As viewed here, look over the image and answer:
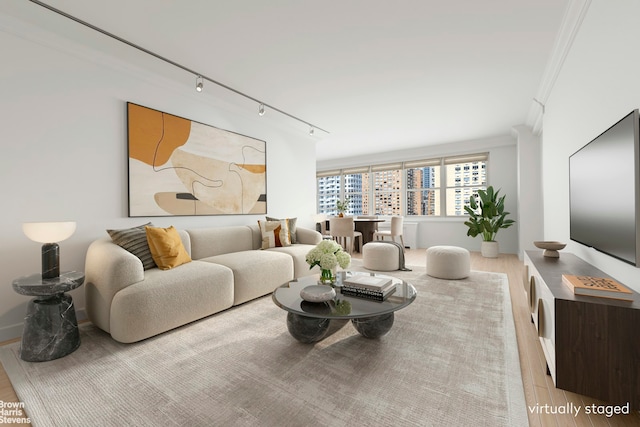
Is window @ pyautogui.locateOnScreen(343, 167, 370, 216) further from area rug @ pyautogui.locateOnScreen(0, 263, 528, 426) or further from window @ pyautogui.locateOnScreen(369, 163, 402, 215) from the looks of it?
area rug @ pyautogui.locateOnScreen(0, 263, 528, 426)

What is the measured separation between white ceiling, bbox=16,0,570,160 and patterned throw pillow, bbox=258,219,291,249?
5.83 feet

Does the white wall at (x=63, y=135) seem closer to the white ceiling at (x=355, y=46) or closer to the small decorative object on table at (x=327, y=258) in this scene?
the white ceiling at (x=355, y=46)

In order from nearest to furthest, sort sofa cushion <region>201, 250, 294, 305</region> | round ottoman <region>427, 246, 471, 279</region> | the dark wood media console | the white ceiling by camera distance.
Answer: the dark wood media console, the white ceiling, sofa cushion <region>201, 250, 294, 305</region>, round ottoman <region>427, 246, 471, 279</region>

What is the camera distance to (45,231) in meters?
2.07

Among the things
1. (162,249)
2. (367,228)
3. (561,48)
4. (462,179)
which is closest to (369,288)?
(162,249)

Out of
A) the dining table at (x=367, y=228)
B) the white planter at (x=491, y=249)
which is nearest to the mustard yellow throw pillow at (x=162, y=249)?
the dining table at (x=367, y=228)

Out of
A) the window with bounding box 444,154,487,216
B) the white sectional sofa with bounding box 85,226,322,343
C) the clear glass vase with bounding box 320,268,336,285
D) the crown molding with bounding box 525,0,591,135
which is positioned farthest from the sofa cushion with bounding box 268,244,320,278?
the window with bounding box 444,154,487,216

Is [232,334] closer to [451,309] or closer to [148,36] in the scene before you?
[451,309]

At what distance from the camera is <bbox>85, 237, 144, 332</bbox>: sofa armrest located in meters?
2.18

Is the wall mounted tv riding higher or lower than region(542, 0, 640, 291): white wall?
lower

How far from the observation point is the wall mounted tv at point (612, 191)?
141cm

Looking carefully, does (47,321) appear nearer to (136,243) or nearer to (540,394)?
(136,243)

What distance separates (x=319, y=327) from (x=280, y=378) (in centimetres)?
46

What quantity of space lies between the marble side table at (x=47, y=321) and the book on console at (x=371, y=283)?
2.05m
